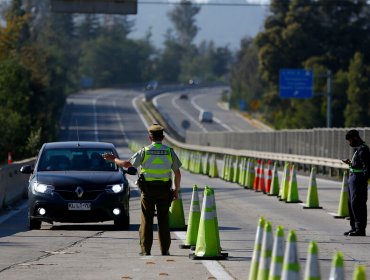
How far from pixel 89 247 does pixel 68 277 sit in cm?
360

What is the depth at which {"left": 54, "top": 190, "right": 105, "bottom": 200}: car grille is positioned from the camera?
19578mm

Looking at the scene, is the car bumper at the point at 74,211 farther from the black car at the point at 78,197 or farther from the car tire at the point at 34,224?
the car tire at the point at 34,224

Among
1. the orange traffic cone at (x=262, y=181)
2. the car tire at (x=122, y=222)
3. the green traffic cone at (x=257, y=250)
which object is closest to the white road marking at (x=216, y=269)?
the green traffic cone at (x=257, y=250)

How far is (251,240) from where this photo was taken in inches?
702

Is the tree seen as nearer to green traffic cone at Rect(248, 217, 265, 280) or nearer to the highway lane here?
the highway lane

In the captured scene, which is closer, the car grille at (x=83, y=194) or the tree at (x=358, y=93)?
the car grille at (x=83, y=194)

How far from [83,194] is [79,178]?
0.35 metres

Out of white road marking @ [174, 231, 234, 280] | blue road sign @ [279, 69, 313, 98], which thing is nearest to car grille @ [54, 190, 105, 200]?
white road marking @ [174, 231, 234, 280]

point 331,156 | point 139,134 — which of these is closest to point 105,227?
point 331,156

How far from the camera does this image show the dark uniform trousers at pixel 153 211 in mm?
15391

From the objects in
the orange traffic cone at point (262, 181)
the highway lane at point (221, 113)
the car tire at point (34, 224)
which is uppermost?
the car tire at point (34, 224)

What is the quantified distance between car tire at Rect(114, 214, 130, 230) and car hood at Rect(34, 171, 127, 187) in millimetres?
599

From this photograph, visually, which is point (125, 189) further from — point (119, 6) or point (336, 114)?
point (336, 114)

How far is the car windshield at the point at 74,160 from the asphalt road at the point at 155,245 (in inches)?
39.5
